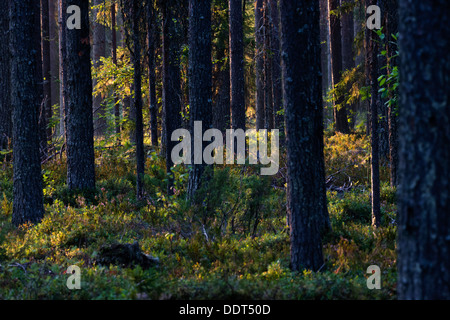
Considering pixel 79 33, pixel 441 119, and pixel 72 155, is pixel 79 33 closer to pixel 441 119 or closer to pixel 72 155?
pixel 72 155

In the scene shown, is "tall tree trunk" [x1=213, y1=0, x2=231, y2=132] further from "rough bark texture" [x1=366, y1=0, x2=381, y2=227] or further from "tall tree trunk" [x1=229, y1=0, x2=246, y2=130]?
"rough bark texture" [x1=366, y1=0, x2=381, y2=227]

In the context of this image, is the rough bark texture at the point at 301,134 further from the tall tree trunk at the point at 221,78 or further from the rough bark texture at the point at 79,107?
the tall tree trunk at the point at 221,78

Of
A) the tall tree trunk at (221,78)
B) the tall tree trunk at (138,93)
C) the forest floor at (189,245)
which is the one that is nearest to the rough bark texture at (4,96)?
the forest floor at (189,245)

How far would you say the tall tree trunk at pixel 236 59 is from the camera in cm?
1694

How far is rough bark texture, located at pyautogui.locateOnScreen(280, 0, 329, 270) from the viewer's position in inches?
236

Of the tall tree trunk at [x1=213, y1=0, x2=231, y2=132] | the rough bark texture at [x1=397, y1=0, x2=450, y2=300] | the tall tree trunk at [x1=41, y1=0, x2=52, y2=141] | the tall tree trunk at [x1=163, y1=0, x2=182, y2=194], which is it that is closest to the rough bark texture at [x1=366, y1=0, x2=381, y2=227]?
the tall tree trunk at [x1=163, y1=0, x2=182, y2=194]

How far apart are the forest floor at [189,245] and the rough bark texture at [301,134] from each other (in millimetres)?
416

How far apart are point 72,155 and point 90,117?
3.70ft

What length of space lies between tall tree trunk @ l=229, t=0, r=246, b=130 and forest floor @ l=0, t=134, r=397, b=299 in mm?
6231

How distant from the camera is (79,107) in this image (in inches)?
437

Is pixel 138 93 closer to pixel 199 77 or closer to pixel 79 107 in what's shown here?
pixel 199 77

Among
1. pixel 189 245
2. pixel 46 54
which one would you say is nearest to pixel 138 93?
pixel 189 245

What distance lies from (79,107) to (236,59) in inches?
308
